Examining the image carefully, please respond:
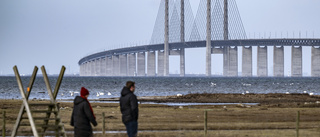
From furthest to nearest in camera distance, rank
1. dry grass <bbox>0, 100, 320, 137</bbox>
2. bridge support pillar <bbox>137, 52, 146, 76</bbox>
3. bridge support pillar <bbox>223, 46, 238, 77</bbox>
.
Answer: bridge support pillar <bbox>137, 52, 146, 76</bbox>, bridge support pillar <bbox>223, 46, 238, 77</bbox>, dry grass <bbox>0, 100, 320, 137</bbox>

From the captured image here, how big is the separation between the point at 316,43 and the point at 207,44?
1102 inches

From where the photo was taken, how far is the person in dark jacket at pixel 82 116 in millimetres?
10555

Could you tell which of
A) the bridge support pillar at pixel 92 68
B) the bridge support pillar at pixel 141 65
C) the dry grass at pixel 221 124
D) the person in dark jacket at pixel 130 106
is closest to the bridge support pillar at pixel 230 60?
the bridge support pillar at pixel 141 65

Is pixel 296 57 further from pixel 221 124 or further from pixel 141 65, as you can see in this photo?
pixel 221 124

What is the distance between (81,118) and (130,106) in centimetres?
95

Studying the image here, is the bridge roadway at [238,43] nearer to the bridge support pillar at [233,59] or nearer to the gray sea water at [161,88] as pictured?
the bridge support pillar at [233,59]

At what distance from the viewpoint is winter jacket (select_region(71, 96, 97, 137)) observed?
416 inches

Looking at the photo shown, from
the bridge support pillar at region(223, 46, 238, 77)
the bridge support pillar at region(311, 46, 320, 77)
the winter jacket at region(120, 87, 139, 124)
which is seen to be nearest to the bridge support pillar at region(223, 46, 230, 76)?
the bridge support pillar at region(223, 46, 238, 77)

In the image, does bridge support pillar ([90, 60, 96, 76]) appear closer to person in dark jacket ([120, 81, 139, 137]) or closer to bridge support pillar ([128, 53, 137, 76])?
bridge support pillar ([128, 53, 137, 76])

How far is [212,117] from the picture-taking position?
21.7 meters

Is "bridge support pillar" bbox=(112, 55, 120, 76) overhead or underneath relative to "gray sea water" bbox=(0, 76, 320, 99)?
overhead

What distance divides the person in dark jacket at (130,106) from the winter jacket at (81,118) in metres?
0.75

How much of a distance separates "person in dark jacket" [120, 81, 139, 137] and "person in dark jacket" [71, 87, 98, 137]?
70cm

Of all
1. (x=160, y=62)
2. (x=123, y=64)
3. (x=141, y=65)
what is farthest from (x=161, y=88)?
(x=123, y=64)
